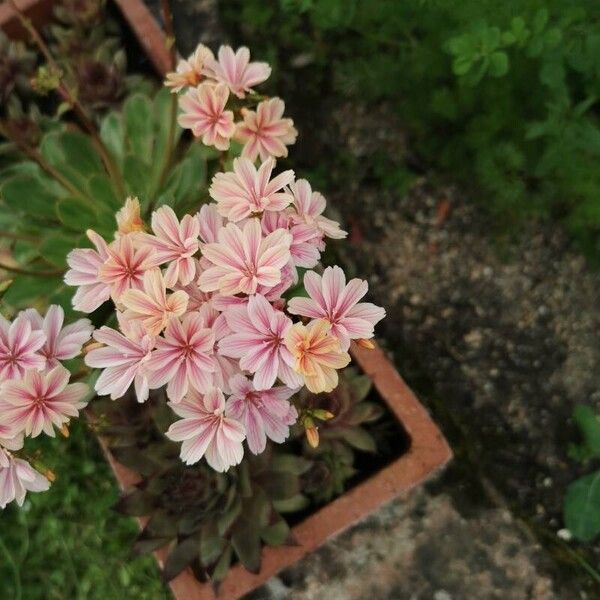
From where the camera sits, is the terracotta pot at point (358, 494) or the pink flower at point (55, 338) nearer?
the pink flower at point (55, 338)

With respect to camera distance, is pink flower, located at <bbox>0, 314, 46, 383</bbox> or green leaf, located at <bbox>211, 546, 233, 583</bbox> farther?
green leaf, located at <bbox>211, 546, 233, 583</bbox>

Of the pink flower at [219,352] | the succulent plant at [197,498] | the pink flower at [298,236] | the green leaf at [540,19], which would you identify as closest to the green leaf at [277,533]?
the succulent plant at [197,498]

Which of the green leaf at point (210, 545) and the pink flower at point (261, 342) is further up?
the pink flower at point (261, 342)

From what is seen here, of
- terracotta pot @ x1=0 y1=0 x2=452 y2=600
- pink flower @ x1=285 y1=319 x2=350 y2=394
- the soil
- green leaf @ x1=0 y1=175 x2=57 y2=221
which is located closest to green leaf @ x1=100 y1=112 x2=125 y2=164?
green leaf @ x1=0 y1=175 x2=57 y2=221

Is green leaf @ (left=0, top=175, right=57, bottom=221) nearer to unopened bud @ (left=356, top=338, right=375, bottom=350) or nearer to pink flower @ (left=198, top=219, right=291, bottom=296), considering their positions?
pink flower @ (left=198, top=219, right=291, bottom=296)

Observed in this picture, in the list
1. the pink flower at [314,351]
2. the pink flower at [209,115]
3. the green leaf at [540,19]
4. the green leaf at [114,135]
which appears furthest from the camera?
the green leaf at [114,135]

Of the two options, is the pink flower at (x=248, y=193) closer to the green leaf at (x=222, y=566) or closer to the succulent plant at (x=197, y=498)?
the succulent plant at (x=197, y=498)

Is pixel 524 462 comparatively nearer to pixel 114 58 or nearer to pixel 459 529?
pixel 459 529

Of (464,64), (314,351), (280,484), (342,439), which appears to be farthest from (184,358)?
(464,64)
